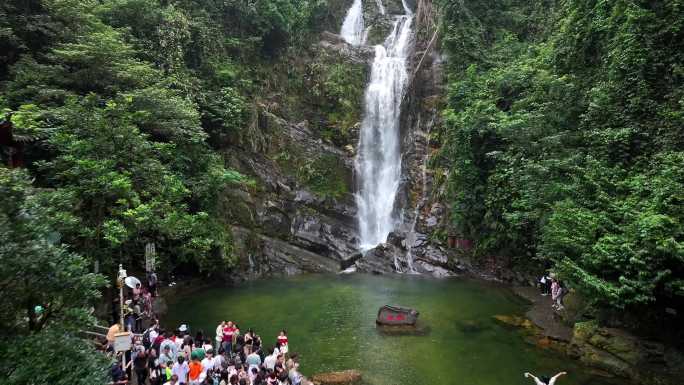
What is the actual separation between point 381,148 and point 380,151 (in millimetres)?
260

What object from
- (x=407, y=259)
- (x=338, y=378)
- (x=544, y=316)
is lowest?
(x=407, y=259)

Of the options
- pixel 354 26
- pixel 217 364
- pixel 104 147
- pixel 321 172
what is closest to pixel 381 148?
pixel 321 172

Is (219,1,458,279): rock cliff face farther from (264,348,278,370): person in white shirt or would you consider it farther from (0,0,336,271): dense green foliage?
(264,348,278,370): person in white shirt

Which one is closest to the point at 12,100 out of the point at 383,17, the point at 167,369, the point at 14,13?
the point at 14,13

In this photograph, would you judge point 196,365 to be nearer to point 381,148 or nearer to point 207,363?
point 207,363

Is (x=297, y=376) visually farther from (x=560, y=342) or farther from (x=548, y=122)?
(x=548, y=122)

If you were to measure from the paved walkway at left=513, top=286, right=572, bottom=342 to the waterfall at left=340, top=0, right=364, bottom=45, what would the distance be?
28594mm

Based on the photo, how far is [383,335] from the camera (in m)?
16.7

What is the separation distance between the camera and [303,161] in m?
32.7

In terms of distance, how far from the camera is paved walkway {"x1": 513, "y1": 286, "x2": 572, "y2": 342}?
16.5 meters

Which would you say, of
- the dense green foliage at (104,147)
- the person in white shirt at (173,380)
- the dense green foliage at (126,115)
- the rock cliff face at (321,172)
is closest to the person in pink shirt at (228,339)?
the person in white shirt at (173,380)

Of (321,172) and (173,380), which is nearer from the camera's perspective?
(173,380)

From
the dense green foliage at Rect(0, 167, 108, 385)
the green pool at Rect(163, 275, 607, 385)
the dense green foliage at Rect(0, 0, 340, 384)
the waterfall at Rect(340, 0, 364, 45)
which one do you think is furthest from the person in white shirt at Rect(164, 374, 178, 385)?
the waterfall at Rect(340, 0, 364, 45)

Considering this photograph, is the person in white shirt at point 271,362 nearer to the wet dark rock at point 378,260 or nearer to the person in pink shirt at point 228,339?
the person in pink shirt at point 228,339
